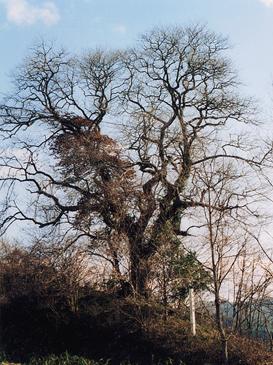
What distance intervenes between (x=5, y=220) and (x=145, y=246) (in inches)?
235

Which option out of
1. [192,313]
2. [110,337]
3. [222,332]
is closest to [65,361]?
[110,337]

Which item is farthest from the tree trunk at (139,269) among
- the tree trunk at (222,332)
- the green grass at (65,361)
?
the tree trunk at (222,332)

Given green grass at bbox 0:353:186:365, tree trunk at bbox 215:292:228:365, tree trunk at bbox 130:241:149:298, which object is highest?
tree trunk at bbox 130:241:149:298

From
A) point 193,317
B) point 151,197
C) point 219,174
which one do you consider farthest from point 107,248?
point 219,174

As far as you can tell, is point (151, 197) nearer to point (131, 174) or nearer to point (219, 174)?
point (131, 174)

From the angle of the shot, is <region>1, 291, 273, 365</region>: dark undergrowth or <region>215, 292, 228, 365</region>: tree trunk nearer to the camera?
<region>215, 292, 228, 365</region>: tree trunk

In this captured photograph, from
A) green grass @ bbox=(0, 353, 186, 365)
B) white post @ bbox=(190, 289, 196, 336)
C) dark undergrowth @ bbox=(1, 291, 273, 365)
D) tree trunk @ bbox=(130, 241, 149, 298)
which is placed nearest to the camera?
green grass @ bbox=(0, 353, 186, 365)

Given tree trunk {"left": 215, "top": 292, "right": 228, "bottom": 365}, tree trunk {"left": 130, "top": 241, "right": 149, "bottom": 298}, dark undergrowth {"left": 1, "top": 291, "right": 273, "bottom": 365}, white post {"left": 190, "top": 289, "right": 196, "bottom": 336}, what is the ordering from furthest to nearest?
tree trunk {"left": 130, "top": 241, "right": 149, "bottom": 298}, white post {"left": 190, "top": 289, "right": 196, "bottom": 336}, dark undergrowth {"left": 1, "top": 291, "right": 273, "bottom": 365}, tree trunk {"left": 215, "top": 292, "right": 228, "bottom": 365}

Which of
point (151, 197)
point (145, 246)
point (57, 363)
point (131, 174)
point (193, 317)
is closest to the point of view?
point (57, 363)

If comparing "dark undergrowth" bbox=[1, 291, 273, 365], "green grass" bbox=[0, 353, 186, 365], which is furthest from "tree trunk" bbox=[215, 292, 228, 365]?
"green grass" bbox=[0, 353, 186, 365]

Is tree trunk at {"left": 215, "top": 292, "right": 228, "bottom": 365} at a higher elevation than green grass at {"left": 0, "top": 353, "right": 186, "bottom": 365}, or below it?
higher

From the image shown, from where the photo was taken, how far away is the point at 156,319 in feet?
56.2

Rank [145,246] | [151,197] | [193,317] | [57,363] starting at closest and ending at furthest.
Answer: [57,363], [193,317], [145,246], [151,197]

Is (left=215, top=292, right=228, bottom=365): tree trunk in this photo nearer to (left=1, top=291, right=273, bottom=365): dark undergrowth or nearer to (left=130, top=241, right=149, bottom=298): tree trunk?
(left=1, top=291, right=273, bottom=365): dark undergrowth
